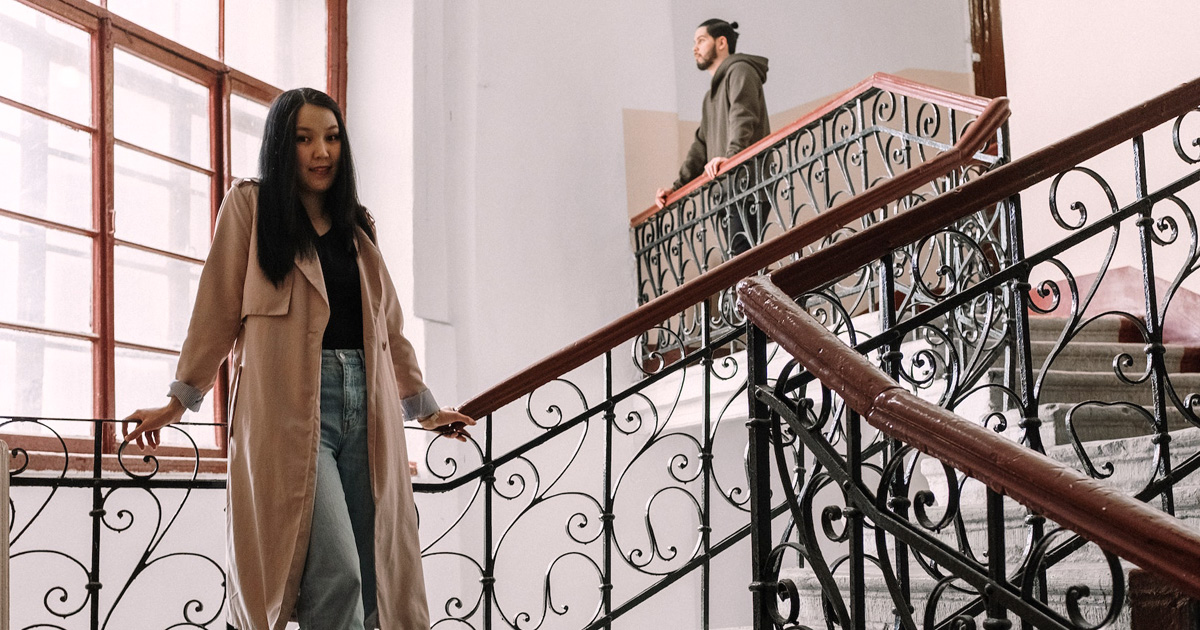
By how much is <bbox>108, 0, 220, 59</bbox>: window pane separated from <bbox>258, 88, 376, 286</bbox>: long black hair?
3.05m

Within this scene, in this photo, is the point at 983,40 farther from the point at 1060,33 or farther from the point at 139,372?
the point at 139,372

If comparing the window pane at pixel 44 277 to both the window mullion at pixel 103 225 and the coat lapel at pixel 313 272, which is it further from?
the coat lapel at pixel 313 272

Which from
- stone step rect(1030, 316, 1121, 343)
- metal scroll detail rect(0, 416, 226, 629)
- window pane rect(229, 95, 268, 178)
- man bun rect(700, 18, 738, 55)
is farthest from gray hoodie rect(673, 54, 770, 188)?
metal scroll detail rect(0, 416, 226, 629)

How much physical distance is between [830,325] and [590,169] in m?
1.94

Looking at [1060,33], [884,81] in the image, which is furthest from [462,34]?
[1060,33]

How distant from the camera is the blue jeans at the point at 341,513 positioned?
2.13 m

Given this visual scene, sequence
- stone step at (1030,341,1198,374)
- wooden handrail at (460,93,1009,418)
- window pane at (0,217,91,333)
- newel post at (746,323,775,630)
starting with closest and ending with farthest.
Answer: newel post at (746,323,775,630)
wooden handrail at (460,93,1009,418)
stone step at (1030,341,1198,374)
window pane at (0,217,91,333)

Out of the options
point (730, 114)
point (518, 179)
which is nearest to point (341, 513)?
point (518, 179)

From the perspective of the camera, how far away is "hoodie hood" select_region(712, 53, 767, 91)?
5773mm

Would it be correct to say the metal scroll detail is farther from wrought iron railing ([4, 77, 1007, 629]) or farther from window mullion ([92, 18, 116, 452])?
window mullion ([92, 18, 116, 452])

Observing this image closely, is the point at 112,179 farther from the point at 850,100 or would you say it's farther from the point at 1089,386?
the point at 1089,386

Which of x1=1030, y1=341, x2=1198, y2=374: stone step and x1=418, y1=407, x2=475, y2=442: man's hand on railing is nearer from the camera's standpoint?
x1=418, y1=407, x2=475, y2=442: man's hand on railing

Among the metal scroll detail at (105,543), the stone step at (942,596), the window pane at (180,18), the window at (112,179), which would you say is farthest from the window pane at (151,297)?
the stone step at (942,596)

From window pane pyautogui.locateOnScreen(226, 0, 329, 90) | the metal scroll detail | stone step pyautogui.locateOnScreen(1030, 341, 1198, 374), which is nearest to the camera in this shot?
stone step pyautogui.locateOnScreen(1030, 341, 1198, 374)
